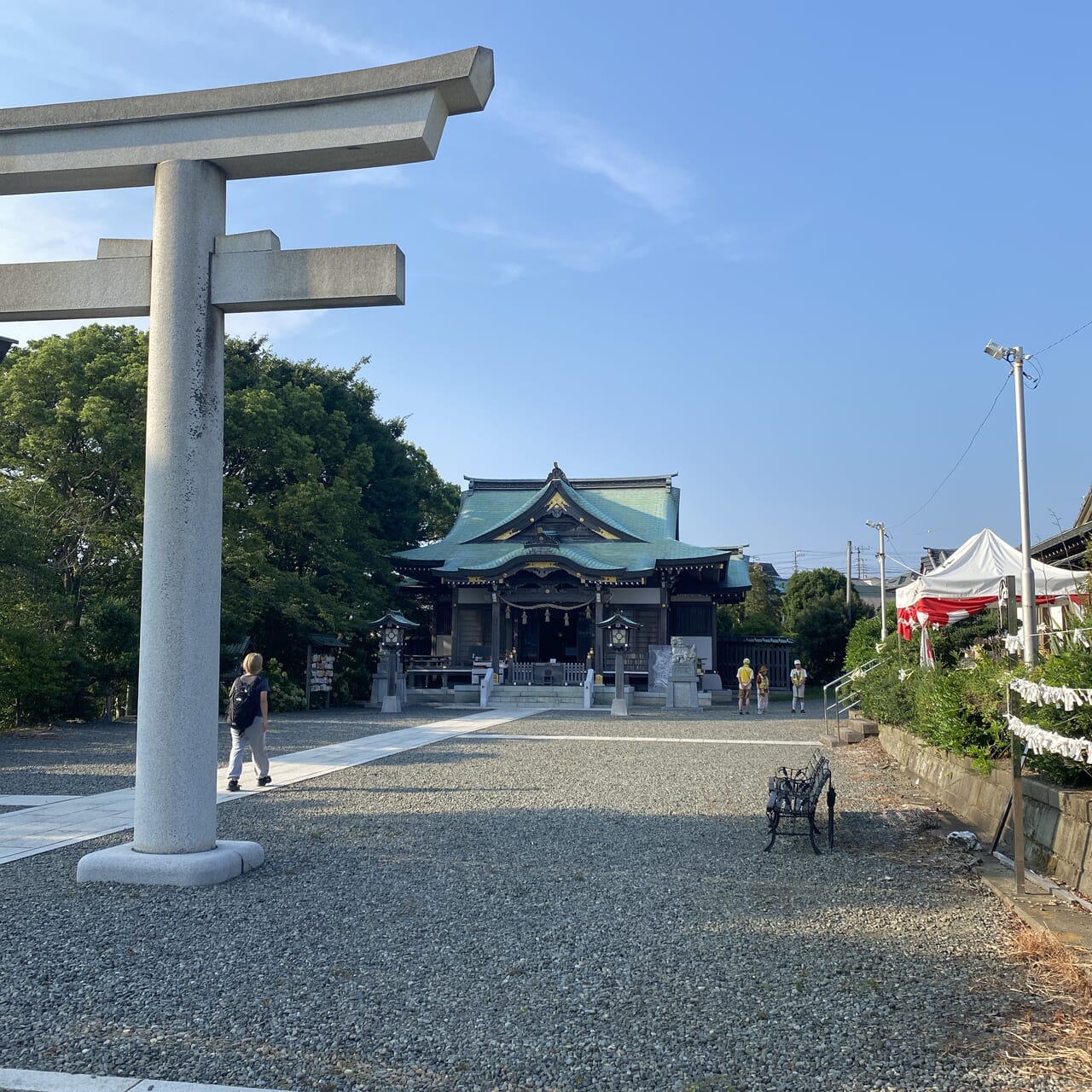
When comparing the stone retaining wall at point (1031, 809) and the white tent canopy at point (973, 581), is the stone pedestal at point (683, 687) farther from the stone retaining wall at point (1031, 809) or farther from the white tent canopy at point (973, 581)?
the stone retaining wall at point (1031, 809)

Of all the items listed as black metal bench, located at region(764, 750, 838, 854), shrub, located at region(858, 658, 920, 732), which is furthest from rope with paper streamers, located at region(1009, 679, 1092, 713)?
shrub, located at region(858, 658, 920, 732)

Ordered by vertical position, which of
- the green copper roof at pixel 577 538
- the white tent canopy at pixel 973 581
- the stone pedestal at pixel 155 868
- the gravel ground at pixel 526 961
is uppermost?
the green copper roof at pixel 577 538

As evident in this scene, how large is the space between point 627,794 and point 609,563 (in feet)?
65.4

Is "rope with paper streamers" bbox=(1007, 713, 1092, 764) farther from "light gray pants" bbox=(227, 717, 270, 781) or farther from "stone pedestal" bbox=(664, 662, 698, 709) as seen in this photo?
"stone pedestal" bbox=(664, 662, 698, 709)

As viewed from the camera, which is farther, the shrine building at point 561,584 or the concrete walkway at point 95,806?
the shrine building at point 561,584

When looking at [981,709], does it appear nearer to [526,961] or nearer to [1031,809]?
[1031,809]

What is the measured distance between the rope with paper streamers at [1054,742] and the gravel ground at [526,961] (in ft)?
3.50

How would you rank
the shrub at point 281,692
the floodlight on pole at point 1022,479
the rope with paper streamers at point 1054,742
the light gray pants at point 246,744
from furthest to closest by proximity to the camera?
the shrub at point 281,692 < the floodlight on pole at point 1022,479 < the light gray pants at point 246,744 < the rope with paper streamers at point 1054,742

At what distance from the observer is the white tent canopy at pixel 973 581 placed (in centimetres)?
1466

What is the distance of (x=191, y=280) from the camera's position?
6441 millimetres

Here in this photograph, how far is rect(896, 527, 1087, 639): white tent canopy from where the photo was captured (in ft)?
48.1

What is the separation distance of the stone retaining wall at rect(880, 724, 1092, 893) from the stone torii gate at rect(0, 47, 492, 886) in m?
5.44

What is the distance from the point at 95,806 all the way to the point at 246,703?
5.53 feet

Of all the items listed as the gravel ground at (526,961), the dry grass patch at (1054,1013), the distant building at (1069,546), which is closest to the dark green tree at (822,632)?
the distant building at (1069,546)
